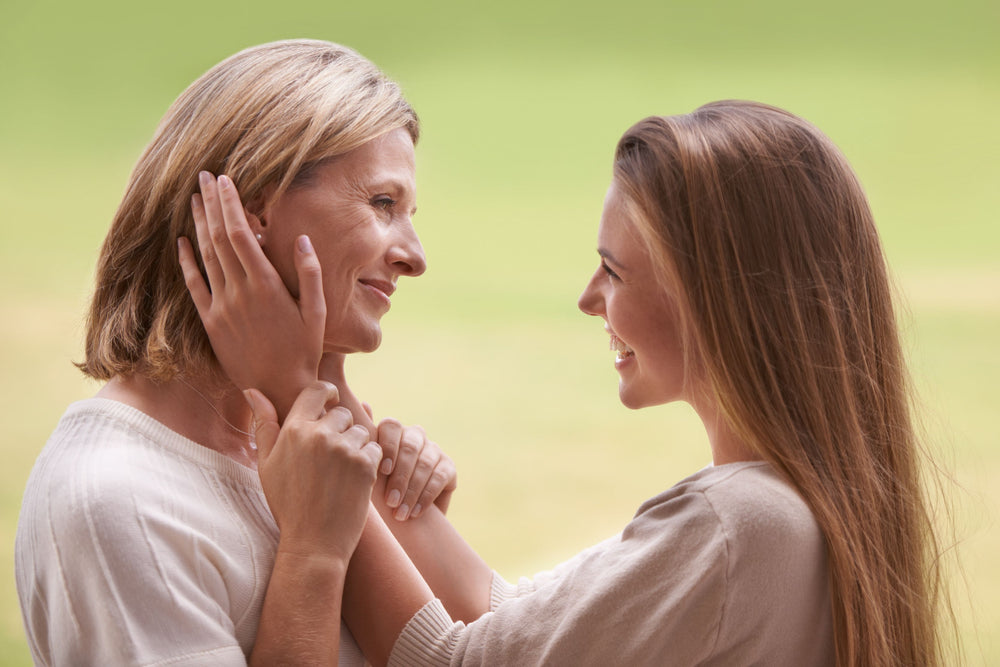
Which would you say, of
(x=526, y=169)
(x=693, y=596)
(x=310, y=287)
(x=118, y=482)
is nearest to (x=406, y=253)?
(x=310, y=287)

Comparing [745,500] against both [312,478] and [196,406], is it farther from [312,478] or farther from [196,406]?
[196,406]

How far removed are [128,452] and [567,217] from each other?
1771 mm

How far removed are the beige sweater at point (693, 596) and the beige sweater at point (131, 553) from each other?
0.28m

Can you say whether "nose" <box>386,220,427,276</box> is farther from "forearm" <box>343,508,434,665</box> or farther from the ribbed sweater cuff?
the ribbed sweater cuff

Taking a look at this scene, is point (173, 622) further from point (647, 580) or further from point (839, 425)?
point (839, 425)

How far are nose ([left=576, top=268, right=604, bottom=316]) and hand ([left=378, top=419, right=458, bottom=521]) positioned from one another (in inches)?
14.2

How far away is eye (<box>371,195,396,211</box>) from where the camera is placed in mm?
1393

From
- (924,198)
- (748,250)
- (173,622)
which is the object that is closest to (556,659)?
(173,622)

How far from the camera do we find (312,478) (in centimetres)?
120

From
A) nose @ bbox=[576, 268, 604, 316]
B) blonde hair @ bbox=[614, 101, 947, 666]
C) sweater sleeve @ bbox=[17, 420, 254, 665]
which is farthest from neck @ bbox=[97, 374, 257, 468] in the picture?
blonde hair @ bbox=[614, 101, 947, 666]

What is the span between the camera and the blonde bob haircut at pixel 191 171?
1.28m

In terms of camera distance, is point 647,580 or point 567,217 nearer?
point 647,580

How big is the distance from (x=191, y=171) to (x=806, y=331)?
834mm

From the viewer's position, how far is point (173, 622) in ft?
3.55
